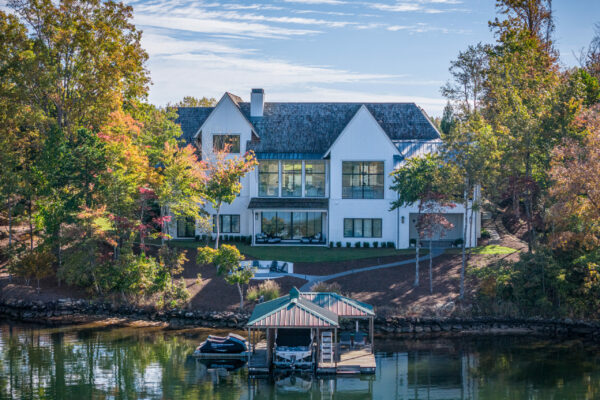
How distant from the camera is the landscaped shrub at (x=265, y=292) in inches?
1535

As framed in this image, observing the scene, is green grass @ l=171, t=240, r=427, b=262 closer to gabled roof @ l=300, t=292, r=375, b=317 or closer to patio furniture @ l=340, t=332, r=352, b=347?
patio furniture @ l=340, t=332, r=352, b=347

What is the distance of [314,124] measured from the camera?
52.4 m

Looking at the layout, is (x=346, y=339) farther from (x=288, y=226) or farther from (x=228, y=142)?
(x=228, y=142)

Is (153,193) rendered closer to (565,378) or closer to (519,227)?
(565,378)

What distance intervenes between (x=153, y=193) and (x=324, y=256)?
537 inches

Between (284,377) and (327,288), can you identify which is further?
(327,288)

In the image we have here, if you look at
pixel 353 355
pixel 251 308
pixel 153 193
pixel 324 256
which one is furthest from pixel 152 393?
pixel 324 256

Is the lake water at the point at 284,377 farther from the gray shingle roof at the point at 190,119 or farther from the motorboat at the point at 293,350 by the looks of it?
the gray shingle roof at the point at 190,119

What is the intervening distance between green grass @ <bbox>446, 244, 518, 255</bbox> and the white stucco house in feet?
5.16

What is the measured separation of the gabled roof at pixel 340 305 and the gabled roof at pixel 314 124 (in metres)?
20.4

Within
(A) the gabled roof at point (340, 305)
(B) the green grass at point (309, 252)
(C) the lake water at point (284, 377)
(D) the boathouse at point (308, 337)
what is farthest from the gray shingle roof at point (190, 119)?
(D) the boathouse at point (308, 337)

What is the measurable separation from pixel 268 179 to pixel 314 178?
3.85m

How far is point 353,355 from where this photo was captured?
30438 mm

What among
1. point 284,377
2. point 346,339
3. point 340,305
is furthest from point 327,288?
point 284,377
